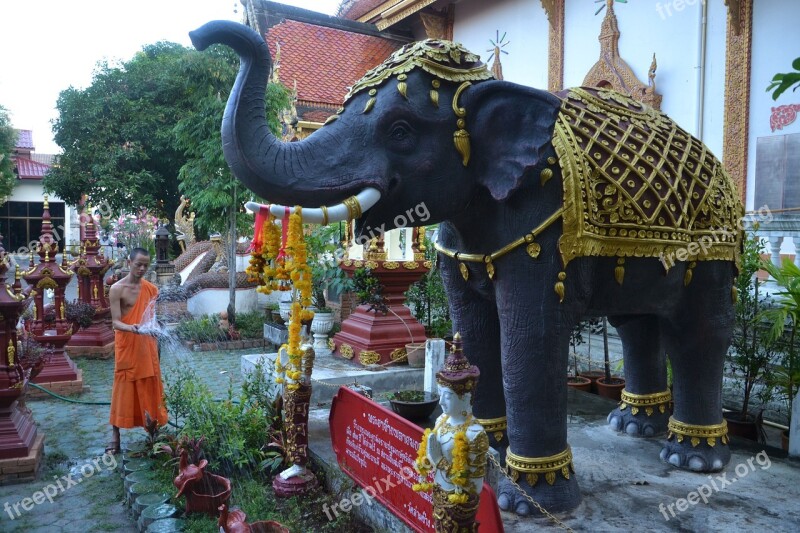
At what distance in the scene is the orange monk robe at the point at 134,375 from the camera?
5.55 m

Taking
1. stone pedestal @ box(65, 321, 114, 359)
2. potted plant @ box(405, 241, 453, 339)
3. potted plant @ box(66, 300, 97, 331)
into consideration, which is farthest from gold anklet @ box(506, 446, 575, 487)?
stone pedestal @ box(65, 321, 114, 359)

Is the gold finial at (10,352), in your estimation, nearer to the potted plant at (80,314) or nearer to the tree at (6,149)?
the potted plant at (80,314)

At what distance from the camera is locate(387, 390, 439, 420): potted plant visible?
16.3 feet

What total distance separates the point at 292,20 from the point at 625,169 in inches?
583

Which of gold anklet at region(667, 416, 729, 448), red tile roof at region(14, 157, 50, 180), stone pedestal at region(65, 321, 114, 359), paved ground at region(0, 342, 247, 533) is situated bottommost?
paved ground at region(0, 342, 247, 533)

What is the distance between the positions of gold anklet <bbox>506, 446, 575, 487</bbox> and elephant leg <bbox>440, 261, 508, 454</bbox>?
2.15 feet

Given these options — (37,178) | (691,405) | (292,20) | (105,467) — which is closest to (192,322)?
(105,467)

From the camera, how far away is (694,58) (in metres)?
9.86

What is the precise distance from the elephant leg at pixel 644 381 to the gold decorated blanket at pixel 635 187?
90cm

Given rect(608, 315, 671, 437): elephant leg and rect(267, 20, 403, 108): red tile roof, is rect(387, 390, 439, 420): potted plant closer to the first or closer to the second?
rect(608, 315, 671, 437): elephant leg

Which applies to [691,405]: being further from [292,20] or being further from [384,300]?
[292,20]

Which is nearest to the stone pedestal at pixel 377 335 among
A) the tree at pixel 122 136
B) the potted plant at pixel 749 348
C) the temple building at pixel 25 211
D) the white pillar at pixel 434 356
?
the white pillar at pixel 434 356

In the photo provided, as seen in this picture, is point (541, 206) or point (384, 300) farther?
point (384, 300)

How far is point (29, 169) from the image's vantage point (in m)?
37.4
